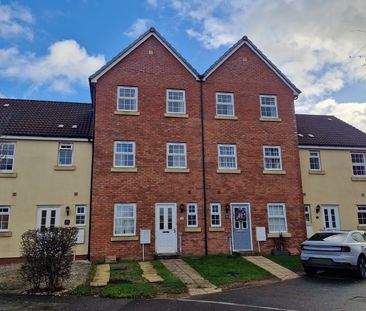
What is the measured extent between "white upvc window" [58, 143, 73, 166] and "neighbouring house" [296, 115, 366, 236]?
1340 centimetres

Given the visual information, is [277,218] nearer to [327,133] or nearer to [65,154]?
[327,133]

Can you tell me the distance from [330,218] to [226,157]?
A: 7444 millimetres

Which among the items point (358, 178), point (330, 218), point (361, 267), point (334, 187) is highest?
point (358, 178)

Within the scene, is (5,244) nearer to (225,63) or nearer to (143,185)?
(143,185)

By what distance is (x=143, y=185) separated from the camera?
58.2 ft

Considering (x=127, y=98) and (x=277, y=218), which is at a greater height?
(x=127, y=98)

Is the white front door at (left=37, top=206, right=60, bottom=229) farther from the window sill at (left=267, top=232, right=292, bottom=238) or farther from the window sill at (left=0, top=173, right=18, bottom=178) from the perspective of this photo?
the window sill at (left=267, top=232, right=292, bottom=238)

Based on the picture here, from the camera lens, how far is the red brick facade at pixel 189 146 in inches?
686

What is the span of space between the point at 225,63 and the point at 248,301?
1477cm

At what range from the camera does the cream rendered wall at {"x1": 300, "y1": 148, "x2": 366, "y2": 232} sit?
20406 millimetres

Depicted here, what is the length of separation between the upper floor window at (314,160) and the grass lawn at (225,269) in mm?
7950

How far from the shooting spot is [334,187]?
20859 millimetres

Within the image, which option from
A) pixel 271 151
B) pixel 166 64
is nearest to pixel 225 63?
pixel 166 64

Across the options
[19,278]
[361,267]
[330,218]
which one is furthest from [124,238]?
[330,218]
